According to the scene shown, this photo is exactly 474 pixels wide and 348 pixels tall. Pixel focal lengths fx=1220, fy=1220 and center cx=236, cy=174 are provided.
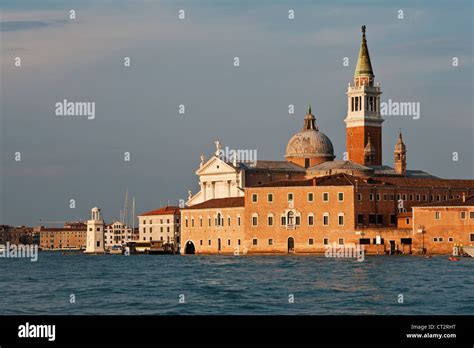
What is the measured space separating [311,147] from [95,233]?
69.8ft

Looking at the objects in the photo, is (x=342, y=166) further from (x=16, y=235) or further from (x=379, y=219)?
(x=16, y=235)

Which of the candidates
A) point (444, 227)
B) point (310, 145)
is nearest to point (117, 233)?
point (310, 145)

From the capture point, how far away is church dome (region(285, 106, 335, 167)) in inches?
3408

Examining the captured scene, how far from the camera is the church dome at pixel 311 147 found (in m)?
86.6

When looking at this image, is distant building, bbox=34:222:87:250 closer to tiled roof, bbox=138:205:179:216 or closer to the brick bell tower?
tiled roof, bbox=138:205:179:216

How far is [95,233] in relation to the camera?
98.2 meters

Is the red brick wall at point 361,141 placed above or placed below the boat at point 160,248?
above

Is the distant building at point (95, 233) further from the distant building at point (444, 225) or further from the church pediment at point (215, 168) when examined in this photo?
the distant building at point (444, 225)

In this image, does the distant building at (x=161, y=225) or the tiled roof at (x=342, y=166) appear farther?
the distant building at (x=161, y=225)

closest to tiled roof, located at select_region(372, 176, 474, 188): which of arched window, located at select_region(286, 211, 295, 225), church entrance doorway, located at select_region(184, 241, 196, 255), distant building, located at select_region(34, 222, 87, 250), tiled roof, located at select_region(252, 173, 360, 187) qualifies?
tiled roof, located at select_region(252, 173, 360, 187)

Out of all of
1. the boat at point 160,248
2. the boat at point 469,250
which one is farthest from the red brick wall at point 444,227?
the boat at point 160,248

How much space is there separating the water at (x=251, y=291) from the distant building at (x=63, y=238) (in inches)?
4321

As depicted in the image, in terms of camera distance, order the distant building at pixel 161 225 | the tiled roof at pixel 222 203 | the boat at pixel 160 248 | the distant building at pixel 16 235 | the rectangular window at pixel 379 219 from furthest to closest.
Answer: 1. the distant building at pixel 16 235
2. the distant building at pixel 161 225
3. the boat at pixel 160 248
4. the tiled roof at pixel 222 203
5. the rectangular window at pixel 379 219
